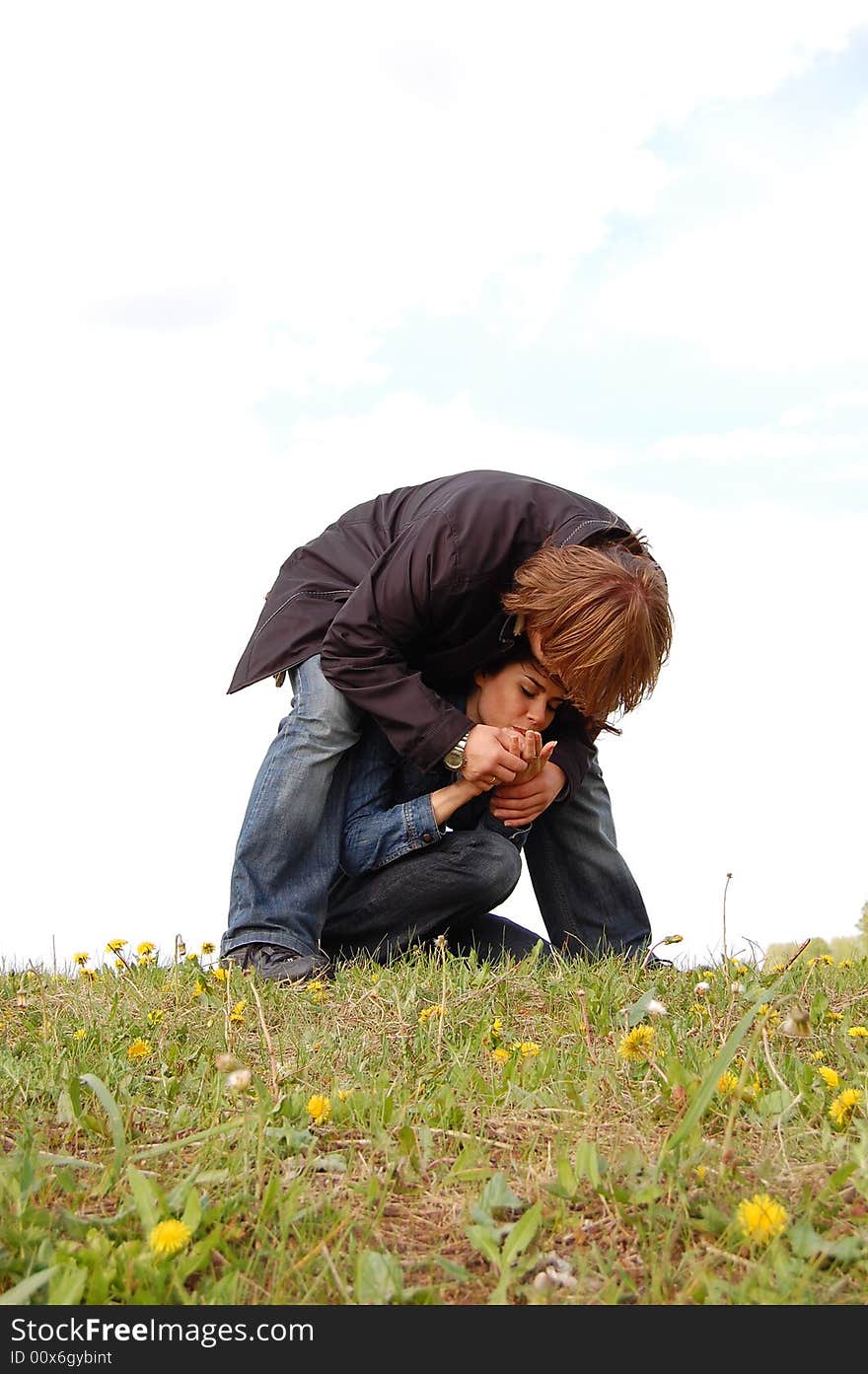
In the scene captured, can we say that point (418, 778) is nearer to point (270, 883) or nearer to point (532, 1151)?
point (270, 883)

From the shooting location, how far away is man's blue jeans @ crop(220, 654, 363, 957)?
13.9 feet

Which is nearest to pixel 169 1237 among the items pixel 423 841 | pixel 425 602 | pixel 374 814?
pixel 425 602

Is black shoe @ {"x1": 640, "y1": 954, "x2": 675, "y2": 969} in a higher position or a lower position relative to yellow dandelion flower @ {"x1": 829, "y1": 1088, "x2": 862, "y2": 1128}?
lower

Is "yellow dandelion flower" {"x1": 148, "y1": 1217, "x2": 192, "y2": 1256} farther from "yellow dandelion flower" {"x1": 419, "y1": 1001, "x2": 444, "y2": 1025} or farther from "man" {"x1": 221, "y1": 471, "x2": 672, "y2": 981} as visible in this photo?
"man" {"x1": 221, "y1": 471, "x2": 672, "y2": 981}

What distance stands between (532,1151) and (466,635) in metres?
2.18

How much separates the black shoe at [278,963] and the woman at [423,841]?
0.37 meters

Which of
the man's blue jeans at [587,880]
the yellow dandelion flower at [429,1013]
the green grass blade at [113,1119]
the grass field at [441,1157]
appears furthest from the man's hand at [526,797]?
the green grass blade at [113,1119]

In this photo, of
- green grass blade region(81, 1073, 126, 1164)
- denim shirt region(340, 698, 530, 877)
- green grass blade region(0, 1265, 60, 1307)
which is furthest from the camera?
denim shirt region(340, 698, 530, 877)

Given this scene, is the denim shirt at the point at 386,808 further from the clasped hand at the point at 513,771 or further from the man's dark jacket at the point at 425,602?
the man's dark jacket at the point at 425,602

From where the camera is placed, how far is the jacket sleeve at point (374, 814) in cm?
443

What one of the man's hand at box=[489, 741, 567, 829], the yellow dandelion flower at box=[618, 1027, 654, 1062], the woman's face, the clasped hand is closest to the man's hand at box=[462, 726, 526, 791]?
the clasped hand

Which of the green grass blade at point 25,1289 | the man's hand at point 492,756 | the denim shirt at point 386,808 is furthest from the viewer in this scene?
the denim shirt at point 386,808

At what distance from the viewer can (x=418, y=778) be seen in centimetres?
461
